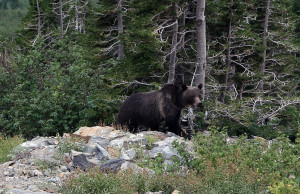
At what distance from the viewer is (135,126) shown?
10328 millimetres

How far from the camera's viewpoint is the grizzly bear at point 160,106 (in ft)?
32.8

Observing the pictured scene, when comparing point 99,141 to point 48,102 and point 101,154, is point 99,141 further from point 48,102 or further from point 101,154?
point 48,102

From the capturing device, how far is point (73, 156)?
717 cm

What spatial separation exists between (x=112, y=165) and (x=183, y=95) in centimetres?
385

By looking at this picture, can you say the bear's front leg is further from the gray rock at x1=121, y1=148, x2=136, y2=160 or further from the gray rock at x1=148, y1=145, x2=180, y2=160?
the gray rock at x1=121, y1=148, x2=136, y2=160

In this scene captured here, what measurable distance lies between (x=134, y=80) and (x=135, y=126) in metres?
2.14

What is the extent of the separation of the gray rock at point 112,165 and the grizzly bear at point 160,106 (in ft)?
11.2

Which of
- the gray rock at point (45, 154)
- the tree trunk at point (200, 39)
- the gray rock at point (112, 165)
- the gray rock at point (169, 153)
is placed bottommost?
the gray rock at point (45, 154)

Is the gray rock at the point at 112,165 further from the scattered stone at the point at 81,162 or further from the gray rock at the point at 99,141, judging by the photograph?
the gray rock at the point at 99,141

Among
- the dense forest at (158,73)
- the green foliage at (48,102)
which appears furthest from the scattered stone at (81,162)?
the green foliage at (48,102)

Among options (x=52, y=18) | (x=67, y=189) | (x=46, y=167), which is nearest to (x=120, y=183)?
(x=67, y=189)

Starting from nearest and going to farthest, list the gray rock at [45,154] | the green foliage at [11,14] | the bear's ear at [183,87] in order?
the gray rock at [45,154]
the bear's ear at [183,87]
the green foliage at [11,14]

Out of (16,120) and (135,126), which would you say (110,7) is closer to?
(16,120)

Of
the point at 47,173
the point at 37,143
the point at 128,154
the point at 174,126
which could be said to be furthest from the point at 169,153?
the point at 37,143
